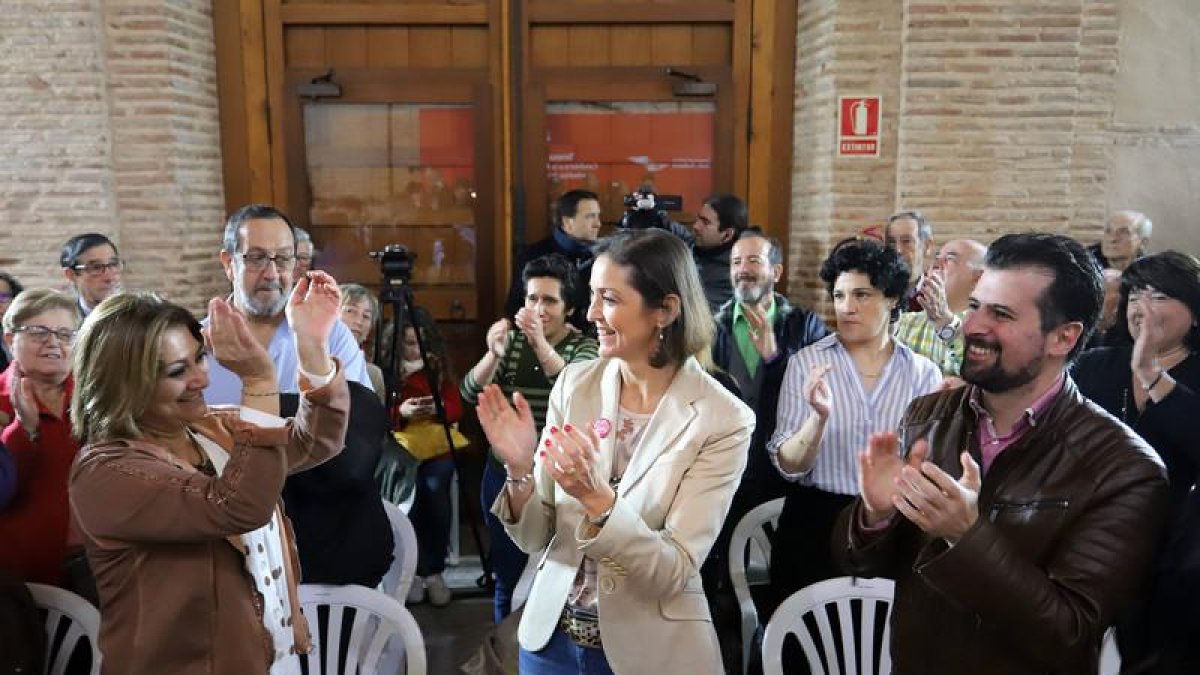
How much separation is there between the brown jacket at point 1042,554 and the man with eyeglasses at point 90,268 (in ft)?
11.1

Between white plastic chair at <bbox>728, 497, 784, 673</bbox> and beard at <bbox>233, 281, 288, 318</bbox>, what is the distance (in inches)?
61.6

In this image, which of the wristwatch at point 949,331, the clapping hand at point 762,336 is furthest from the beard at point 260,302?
the wristwatch at point 949,331

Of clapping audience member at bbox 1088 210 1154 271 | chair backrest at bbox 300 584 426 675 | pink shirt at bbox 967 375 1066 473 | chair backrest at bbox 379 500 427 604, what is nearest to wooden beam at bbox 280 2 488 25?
chair backrest at bbox 379 500 427 604

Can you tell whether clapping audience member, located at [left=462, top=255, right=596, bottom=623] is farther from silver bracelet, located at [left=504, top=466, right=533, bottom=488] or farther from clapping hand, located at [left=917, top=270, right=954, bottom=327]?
silver bracelet, located at [left=504, top=466, right=533, bottom=488]

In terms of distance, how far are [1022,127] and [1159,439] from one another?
3.27m

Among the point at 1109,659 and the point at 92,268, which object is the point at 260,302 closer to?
the point at 92,268

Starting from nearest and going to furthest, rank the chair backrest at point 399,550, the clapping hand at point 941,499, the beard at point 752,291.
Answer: the clapping hand at point 941,499
the chair backrest at point 399,550
the beard at point 752,291

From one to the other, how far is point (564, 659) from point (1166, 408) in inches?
59.8

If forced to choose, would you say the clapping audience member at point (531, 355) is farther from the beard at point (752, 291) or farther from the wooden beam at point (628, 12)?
the wooden beam at point (628, 12)

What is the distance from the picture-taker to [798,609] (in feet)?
7.00

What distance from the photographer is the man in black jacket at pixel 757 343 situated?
312 centimetres

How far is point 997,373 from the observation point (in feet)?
4.95

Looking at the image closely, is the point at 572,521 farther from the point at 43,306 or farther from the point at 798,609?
the point at 43,306

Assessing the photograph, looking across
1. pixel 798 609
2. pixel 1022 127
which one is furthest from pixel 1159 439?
pixel 1022 127
